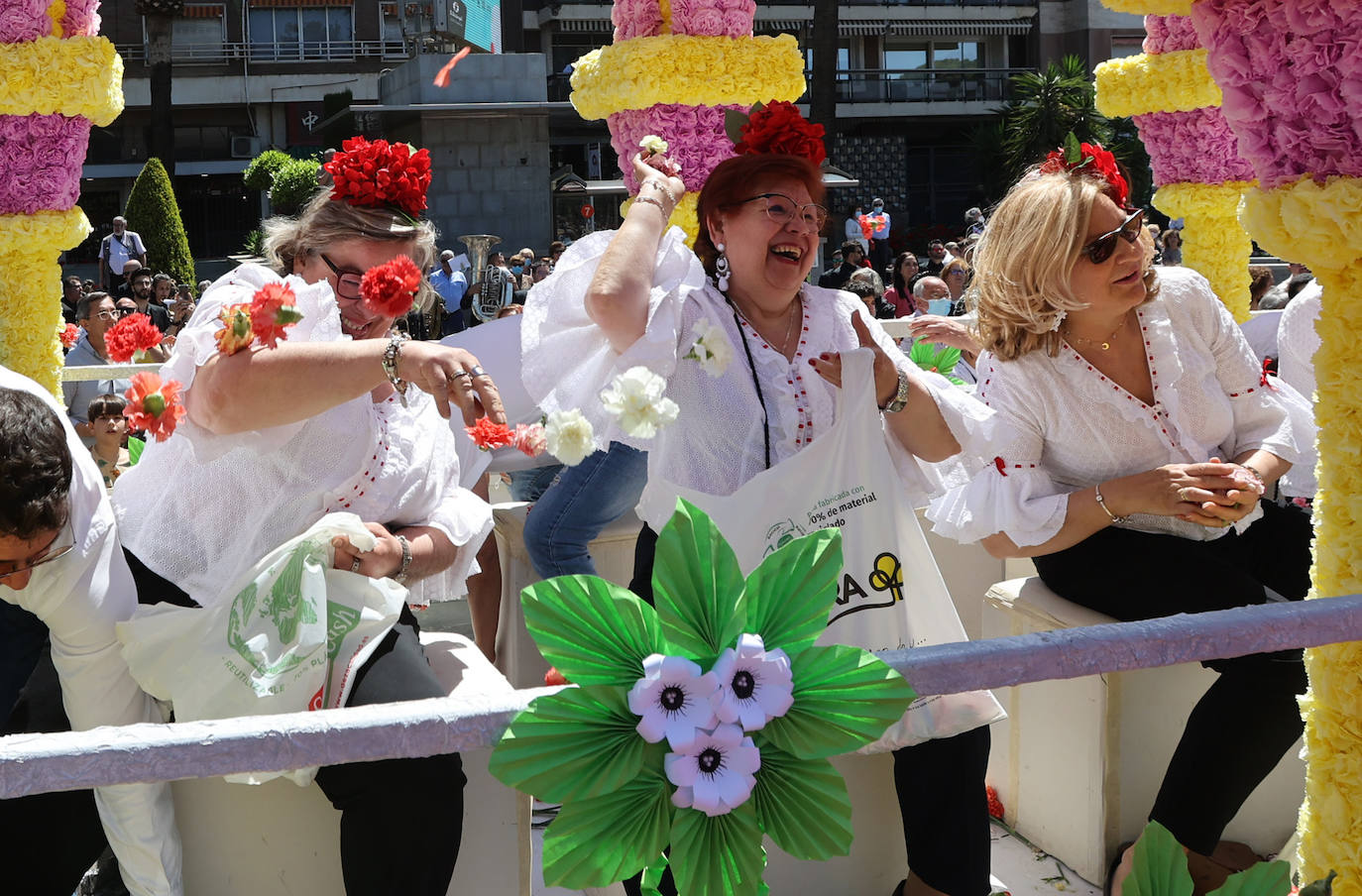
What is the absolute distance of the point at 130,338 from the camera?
7.98 ft

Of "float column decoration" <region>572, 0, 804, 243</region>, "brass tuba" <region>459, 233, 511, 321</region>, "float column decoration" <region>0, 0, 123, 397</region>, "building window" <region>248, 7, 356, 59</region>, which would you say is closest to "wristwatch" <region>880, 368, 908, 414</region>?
"float column decoration" <region>572, 0, 804, 243</region>

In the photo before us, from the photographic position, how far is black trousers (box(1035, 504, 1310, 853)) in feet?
7.77

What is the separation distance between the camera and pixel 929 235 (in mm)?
29359

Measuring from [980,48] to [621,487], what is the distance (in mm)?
38743

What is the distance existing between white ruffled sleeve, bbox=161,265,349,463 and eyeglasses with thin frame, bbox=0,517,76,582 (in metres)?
0.34

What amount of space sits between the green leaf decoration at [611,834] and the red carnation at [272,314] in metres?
1.08

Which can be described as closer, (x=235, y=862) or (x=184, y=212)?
(x=235, y=862)

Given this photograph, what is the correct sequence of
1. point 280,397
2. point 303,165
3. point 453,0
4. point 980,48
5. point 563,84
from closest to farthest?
point 280,397, point 303,165, point 453,0, point 563,84, point 980,48

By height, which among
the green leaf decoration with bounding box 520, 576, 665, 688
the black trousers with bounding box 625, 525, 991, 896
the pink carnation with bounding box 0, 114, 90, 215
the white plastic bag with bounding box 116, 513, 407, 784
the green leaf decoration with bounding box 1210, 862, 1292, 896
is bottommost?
the black trousers with bounding box 625, 525, 991, 896

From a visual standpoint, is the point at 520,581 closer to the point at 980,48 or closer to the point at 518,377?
the point at 518,377

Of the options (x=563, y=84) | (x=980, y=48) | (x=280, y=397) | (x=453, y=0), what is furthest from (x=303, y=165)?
(x=980, y=48)

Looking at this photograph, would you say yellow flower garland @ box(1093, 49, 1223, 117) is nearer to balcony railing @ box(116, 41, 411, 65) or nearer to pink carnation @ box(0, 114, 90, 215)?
pink carnation @ box(0, 114, 90, 215)

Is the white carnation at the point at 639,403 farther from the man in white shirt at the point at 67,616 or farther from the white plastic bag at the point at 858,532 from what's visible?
the man in white shirt at the point at 67,616

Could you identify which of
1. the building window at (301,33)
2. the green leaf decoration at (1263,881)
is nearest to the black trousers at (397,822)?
the green leaf decoration at (1263,881)
